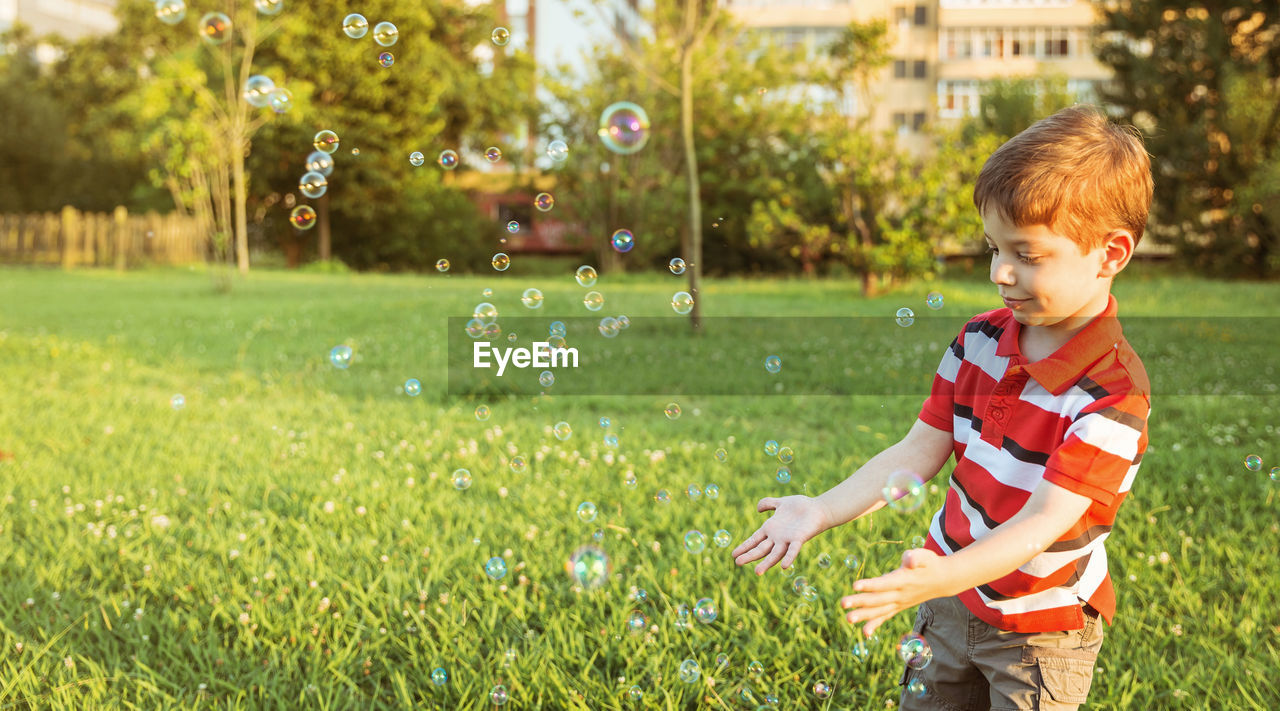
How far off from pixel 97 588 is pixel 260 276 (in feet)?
69.8

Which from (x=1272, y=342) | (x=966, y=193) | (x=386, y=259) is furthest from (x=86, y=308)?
(x=386, y=259)

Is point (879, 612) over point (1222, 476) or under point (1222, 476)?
over

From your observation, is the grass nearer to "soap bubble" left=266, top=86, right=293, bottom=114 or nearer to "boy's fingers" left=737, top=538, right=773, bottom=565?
"boy's fingers" left=737, top=538, right=773, bottom=565

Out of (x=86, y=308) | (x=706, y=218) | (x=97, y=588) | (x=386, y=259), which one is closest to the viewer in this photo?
(x=97, y=588)

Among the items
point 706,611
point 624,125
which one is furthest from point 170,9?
point 706,611

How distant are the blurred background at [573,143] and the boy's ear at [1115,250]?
46.0ft

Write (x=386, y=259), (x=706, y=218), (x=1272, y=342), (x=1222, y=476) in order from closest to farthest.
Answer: (x=1222, y=476) → (x=1272, y=342) → (x=706, y=218) → (x=386, y=259)

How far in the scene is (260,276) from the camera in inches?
908

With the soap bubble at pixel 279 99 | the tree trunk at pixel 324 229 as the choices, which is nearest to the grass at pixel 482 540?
the soap bubble at pixel 279 99

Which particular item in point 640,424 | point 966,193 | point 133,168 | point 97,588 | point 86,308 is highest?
point 133,168

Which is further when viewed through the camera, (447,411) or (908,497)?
(447,411)

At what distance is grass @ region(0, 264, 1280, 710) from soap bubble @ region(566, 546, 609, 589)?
0.06 meters

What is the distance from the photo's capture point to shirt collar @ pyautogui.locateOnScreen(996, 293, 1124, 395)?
166 cm

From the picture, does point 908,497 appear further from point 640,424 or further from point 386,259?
point 386,259
